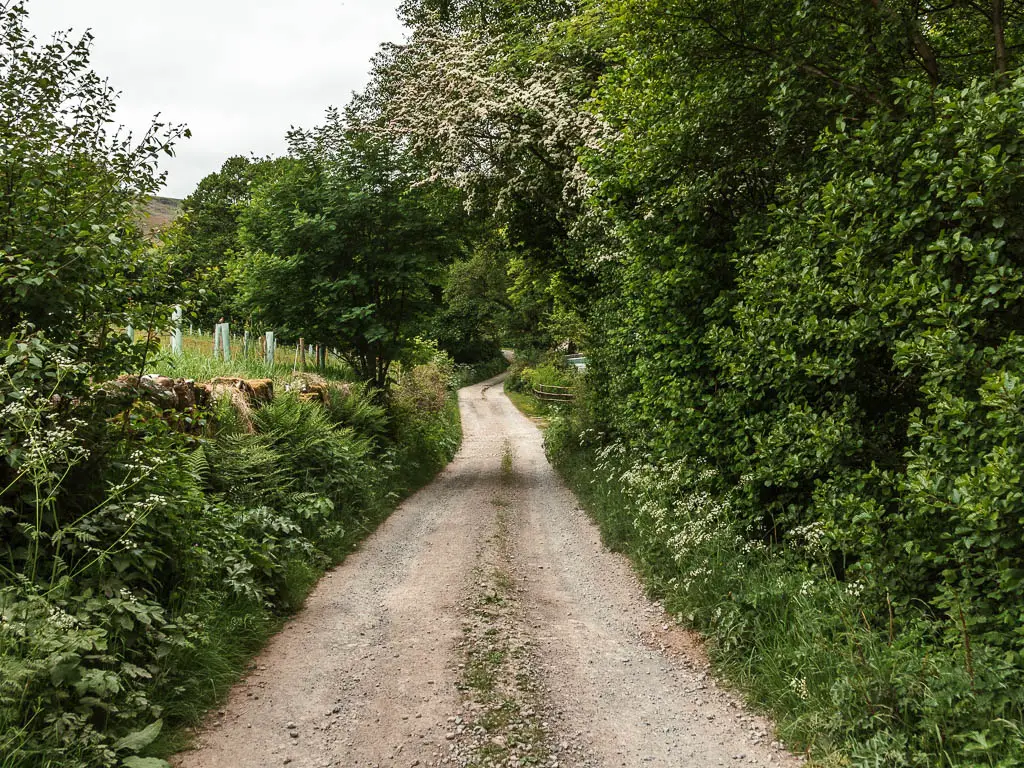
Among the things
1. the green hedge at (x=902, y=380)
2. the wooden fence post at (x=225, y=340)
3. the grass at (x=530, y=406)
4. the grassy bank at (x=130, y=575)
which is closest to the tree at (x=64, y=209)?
the grassy bank at (x=130, y=575)

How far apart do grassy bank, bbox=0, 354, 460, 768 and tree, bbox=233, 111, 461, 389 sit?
18.5 ft

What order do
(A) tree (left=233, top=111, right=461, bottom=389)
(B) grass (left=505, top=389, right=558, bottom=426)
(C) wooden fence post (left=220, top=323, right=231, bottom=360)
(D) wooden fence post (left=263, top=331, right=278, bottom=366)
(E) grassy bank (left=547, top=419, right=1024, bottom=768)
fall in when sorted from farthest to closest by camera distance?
1. (B) grass (left=505, top=389, right=558, bottom=426)
2. (D) wooden fence post (left=263, top=331, right=278, bottom=366)
3. (A) tree (left=233, top=111, right=461, bottom=389)
4. (C) wooden fence post (left=220, top=323, right=231, bottom=360)
5. (E) grassy bank (left=547, top=419, right=1024, bottom=768)

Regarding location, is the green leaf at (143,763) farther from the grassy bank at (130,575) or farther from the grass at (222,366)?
the grass at (222,366)

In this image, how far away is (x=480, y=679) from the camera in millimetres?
5160

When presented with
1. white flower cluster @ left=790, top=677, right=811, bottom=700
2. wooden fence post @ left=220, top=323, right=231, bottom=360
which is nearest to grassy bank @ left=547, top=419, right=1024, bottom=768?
white flower cluster @ left=790, top=677, right=811, bottom=700

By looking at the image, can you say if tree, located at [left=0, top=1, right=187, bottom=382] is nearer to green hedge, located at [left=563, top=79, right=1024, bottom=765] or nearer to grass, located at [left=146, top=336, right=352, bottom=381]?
grass, located at [left=146, top=336, right=352, bottom=381]

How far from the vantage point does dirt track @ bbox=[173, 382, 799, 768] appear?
4.27 meters

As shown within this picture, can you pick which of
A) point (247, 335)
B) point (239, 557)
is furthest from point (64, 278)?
point (247, 335)

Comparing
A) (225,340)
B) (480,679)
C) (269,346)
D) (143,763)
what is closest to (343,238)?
(269,346)

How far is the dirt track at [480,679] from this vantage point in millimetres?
4266

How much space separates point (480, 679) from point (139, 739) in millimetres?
2369

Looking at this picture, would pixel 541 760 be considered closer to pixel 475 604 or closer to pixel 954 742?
pixel 954 742

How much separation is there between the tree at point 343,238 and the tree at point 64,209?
7874 mm

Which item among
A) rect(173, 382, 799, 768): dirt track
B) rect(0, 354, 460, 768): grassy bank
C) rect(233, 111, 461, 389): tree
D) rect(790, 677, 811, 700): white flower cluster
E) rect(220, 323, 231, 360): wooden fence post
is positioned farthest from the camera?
rect(233, 111, 461, 389): tree
